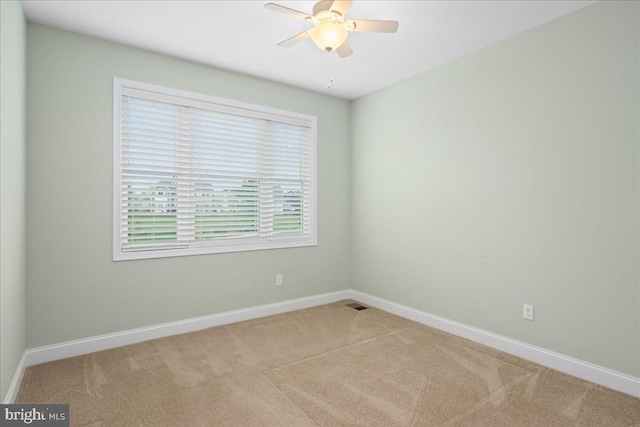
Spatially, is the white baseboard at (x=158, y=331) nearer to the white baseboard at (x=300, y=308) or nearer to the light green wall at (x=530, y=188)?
the white baseboard at (x=300, y=308)

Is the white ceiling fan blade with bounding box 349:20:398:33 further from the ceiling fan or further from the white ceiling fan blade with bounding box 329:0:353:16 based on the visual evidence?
the white ceiling fan blade with bounding box 329:0:353:16

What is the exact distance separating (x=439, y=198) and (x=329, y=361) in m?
1.97

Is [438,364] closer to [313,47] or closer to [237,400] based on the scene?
[237,400]

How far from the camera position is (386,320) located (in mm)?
3818

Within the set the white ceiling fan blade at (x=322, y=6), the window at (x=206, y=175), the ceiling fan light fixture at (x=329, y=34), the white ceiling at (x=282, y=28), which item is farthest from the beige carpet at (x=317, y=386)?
the white ceiling at (x=282, y=28)

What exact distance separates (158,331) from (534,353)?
3.32 m

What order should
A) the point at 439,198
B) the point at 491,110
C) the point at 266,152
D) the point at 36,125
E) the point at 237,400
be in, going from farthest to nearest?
the point at 266,152 → the point at 439,198 → the point at 491,110 → the point at 36,125 → the point at 237,400

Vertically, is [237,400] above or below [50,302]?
below

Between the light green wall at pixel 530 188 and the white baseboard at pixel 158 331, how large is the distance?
1.16 meters

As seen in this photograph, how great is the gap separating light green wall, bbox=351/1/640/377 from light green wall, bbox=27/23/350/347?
2086mm

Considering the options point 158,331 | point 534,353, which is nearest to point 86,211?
point 158,331

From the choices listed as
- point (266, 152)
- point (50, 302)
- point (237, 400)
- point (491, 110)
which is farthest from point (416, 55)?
point (50, 302)

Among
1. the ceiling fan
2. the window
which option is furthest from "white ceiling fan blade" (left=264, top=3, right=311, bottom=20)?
the window

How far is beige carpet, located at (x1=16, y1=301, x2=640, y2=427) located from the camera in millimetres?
2070
